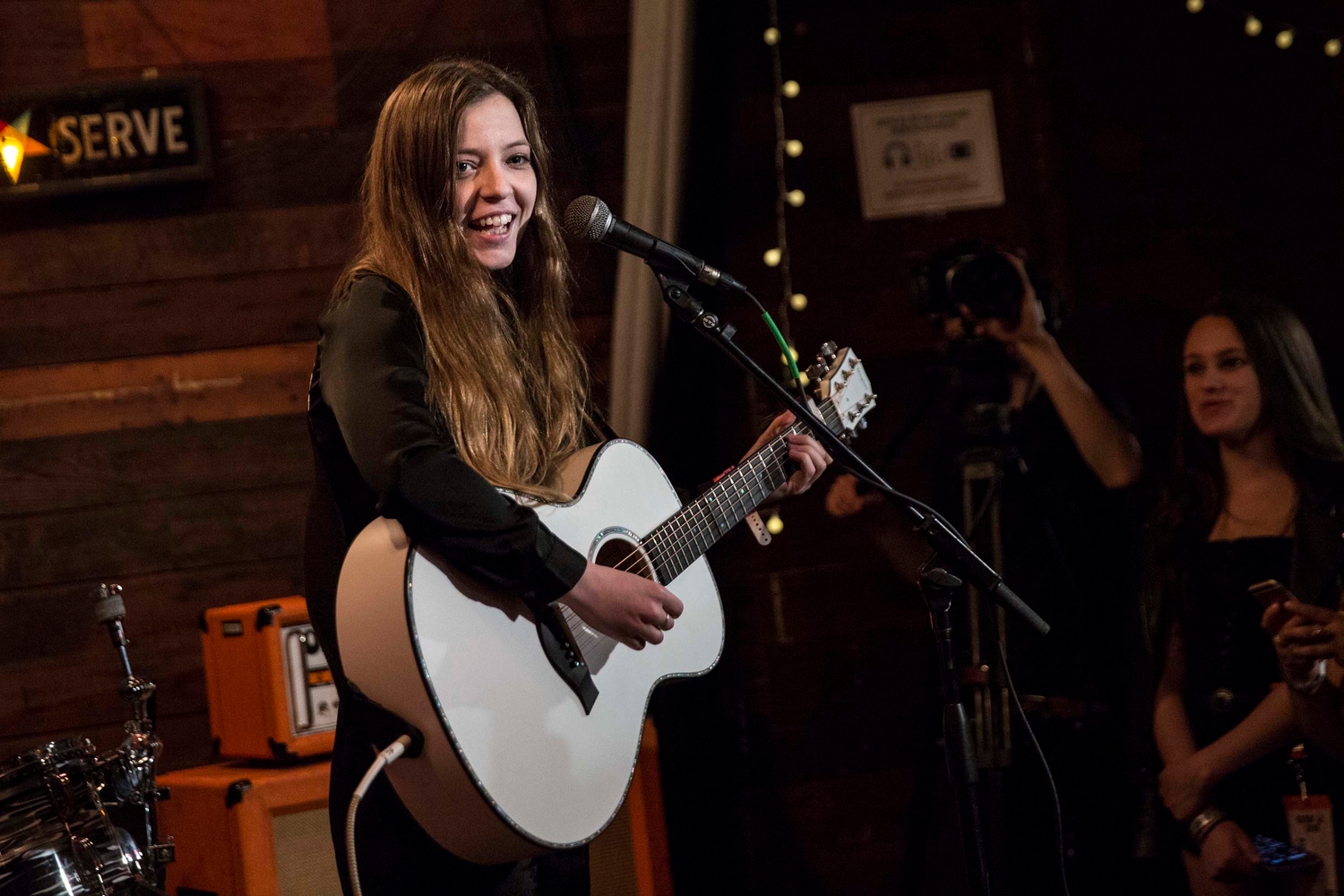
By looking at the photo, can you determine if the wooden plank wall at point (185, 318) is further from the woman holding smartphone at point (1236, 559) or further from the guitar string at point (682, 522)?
the woman holding smartphone at point (1236, 559)

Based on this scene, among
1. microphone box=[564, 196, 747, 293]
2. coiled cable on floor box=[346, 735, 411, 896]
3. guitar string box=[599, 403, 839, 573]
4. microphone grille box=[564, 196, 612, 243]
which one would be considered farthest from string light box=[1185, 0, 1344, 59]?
coiled cable on floor box=[346, 735, 411, 896]

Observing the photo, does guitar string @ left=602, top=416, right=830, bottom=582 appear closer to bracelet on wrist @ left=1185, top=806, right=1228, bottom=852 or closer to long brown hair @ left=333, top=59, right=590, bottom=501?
long brown hair @ left=333, top=59, right=590, bottom=501

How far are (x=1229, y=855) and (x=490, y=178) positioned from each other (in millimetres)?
1871

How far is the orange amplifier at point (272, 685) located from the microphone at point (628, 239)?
4.02ft

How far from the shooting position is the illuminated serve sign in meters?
2.89

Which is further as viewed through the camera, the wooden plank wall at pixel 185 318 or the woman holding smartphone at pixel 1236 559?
the wooden plank wall at pixel 185 318

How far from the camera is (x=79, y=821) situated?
81.4 inches

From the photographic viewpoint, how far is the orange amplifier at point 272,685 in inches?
97.9

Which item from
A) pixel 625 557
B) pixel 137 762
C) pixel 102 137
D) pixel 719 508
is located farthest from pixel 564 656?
pixel 102 137

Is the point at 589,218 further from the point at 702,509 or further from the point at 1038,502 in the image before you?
the point at 1038,502

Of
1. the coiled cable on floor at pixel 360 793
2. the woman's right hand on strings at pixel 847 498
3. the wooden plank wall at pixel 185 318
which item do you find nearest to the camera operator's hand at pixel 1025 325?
the woman's right hand on strings at pixel 847 498

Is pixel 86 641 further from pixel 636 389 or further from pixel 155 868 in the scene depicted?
pixel 636 389

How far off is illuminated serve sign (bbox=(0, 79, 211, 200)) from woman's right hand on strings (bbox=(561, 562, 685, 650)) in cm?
184

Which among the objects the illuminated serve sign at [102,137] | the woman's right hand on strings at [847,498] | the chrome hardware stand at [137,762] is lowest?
the chrome hardware stand at [137,762]
